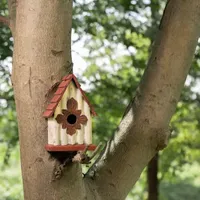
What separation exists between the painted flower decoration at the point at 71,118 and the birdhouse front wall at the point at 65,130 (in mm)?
14

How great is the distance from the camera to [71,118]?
6.50ft

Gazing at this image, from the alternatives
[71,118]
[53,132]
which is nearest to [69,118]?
[71,118]

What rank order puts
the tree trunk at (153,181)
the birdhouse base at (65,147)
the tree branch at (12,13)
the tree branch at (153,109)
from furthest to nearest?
the tree trunk at (153,181) < the tree branch at (153,109) < the tree branch at (12,13) < the birdhouse base at (65,147)

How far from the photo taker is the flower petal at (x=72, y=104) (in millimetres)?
1965

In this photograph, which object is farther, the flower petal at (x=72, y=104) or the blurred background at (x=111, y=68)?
the blurred background at (x=111, y=68)

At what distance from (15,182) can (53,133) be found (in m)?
4.53

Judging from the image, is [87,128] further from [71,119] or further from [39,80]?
[39,80]

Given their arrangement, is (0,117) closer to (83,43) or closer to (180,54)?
(83,43)

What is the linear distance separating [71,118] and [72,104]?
0.20ft

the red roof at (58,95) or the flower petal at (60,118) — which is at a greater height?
the red roof at (58,95)

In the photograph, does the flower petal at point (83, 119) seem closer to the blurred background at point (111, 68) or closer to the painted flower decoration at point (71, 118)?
the painted flower decoration at point (71, 118)

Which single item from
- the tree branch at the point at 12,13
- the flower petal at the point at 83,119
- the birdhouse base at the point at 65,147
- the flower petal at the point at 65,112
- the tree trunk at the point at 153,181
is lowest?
the tree trunk at the point at 153,181

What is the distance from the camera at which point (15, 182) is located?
620 centimetres

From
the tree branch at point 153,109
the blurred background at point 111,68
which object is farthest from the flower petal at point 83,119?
the blurred background at point 111,68
